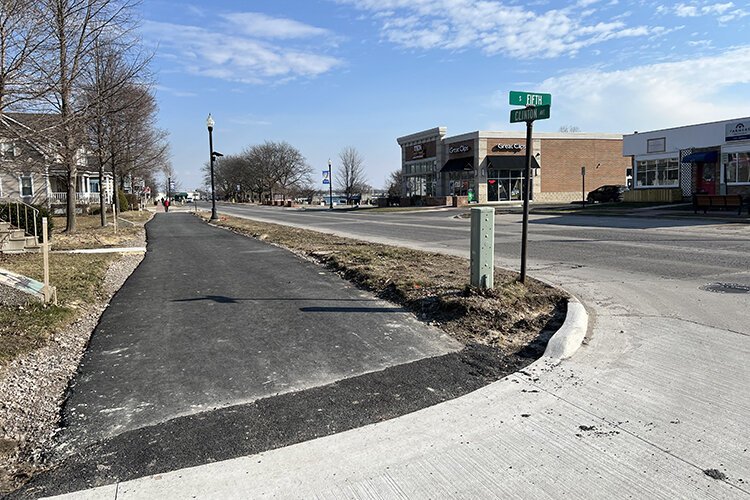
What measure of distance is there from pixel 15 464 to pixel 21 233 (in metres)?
13.4

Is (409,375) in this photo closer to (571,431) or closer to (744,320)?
(571,431)

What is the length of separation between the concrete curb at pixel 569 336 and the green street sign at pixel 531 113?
2.59m

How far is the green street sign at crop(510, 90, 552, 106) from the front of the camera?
24.1ft

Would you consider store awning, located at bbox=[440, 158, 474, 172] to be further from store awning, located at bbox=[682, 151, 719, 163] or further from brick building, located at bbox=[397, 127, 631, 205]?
store awning, located at bbox=[682, 151, 719, 163]

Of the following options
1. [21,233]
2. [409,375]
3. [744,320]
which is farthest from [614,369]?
[21,233]

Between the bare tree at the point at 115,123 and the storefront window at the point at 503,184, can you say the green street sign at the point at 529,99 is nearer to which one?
the bare tree at the point at 115,123

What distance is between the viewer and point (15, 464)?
3.43m

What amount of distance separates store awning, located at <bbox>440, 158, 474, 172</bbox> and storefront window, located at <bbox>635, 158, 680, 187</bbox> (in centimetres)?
1723

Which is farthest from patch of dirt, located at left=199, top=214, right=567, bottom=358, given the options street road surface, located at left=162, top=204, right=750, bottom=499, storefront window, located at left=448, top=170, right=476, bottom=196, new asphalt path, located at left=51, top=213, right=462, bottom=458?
storefront window, located at left=448, top=170, right=476, bottom=196

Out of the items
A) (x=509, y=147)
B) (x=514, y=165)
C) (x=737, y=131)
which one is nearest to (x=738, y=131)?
(x=737, y=131)

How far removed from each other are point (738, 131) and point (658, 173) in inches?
296

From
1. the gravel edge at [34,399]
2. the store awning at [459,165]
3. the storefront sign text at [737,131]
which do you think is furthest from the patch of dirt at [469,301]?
the store awning at [459,165]

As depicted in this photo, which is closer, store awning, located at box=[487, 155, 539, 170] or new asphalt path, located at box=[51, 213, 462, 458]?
new asphalt path, located at box=[51, 213, 462, 458]

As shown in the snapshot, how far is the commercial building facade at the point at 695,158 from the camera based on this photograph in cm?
3394
